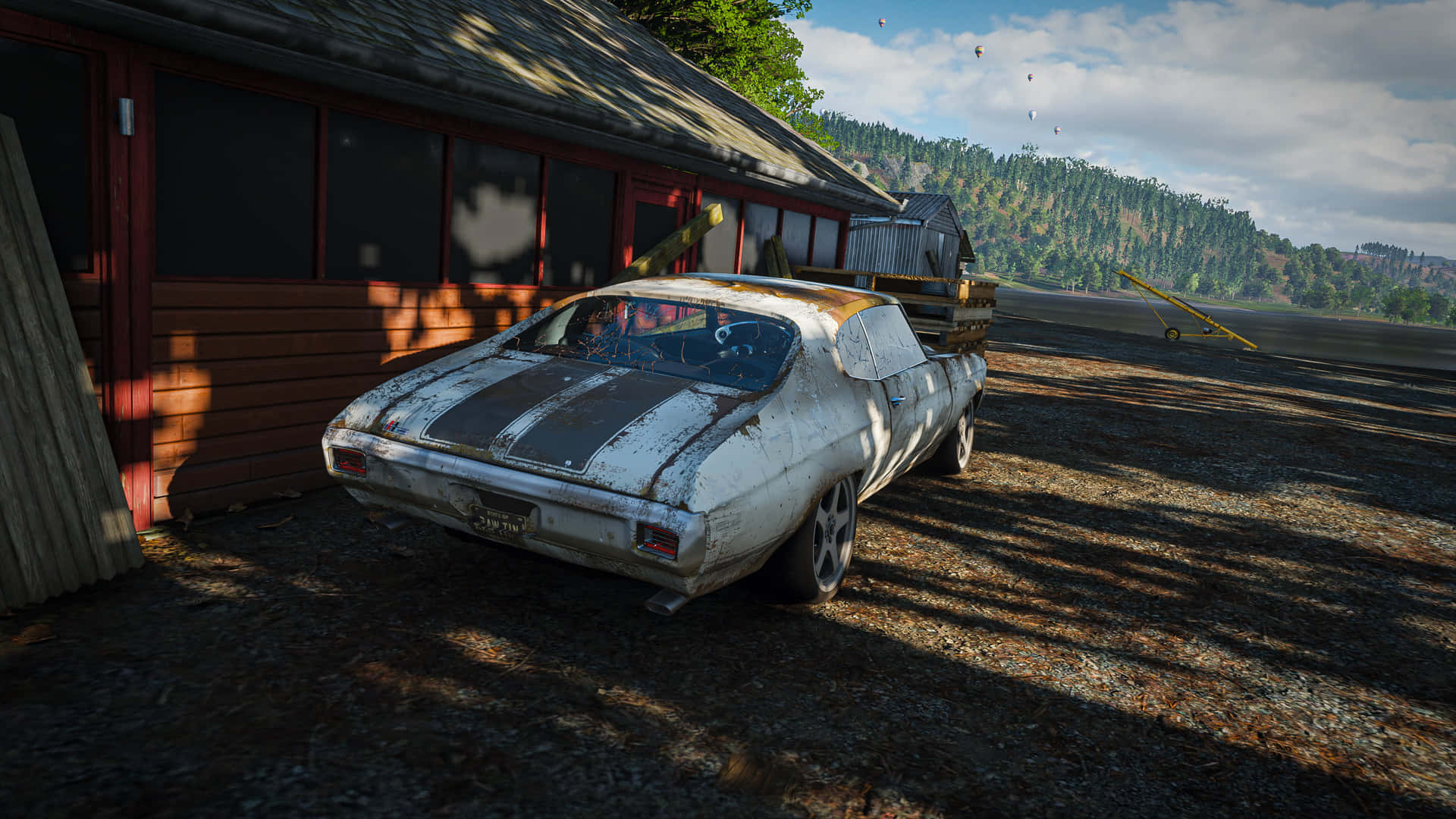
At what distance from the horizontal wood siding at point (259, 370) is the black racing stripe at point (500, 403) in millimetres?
2200

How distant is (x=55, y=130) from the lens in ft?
13.9

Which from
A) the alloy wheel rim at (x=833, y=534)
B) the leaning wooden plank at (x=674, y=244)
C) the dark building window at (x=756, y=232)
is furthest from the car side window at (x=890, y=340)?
A: the dark building window at (x=756, y=232)

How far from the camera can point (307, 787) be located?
2.56 m

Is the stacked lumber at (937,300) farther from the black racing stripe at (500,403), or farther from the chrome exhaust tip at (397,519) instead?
the chrome exhaust tip at (397,519)

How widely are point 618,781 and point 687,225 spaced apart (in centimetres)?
706

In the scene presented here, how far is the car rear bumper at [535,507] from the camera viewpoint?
123 inches

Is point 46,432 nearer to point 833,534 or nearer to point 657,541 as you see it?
point 657,541

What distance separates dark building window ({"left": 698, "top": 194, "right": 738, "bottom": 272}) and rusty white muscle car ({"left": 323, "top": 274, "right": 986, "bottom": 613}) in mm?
5091

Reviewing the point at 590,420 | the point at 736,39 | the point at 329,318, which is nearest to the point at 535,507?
the point at 590,420

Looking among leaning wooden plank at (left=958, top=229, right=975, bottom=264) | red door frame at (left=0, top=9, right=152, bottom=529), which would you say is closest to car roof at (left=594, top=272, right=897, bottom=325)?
red door frame at (left=0, top=9, right=152, bottom=529)

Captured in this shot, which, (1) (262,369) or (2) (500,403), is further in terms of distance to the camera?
(1) (262,369)

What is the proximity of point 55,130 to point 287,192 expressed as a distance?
1.30m

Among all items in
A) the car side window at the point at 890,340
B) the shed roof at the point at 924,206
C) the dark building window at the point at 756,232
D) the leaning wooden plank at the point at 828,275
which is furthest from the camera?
the shed roof at the point at 924,206

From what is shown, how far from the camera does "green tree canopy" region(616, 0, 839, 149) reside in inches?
907
